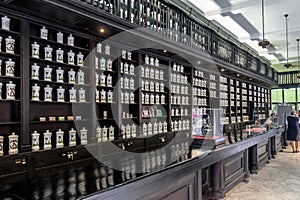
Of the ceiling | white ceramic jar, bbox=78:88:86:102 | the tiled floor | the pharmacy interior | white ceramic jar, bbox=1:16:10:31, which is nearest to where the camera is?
the pharmacy interior

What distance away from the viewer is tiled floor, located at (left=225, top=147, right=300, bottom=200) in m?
3.99

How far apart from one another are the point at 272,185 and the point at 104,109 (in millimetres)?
3412

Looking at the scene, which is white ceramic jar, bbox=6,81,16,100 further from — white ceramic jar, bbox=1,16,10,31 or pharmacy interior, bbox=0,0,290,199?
white ceramic jar, bbox=1,16,10,31

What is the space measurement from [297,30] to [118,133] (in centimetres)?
668

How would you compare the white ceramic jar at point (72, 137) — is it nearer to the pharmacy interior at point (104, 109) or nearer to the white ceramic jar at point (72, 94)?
the pharmacy interior at point (104, 109)

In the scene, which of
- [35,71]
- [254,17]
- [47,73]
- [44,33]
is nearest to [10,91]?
[35,71]

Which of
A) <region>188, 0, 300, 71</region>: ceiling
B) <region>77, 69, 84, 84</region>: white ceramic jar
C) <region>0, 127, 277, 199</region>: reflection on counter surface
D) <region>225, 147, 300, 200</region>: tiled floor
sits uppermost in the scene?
<region>188, 0, 300, 71</region>: ceiling

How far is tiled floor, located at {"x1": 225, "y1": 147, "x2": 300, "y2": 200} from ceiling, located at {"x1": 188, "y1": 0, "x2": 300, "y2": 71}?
3.81m

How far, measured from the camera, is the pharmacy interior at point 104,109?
210 cm

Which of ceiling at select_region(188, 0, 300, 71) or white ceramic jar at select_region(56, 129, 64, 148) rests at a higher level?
ceiling at select_region(188, 0, 300, 71)

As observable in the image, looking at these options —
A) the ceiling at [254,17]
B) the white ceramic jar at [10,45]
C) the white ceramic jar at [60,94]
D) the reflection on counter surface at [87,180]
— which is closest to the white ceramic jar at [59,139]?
the white ceramic jar at [60,94]

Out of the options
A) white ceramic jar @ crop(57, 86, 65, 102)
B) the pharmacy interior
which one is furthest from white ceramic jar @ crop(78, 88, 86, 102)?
white ceramic jar @ crop(57, 86, 65, 102)

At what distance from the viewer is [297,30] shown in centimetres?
757

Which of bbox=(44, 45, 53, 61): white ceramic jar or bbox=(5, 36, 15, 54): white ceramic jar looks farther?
bbox=(44, 45, 53, 61): white ceramic jar
